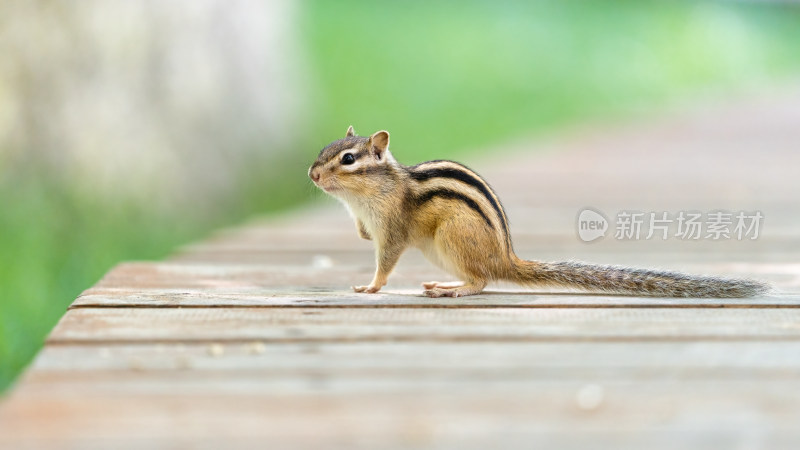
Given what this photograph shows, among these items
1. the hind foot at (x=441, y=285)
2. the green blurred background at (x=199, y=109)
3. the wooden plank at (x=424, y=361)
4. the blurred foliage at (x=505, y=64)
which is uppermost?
the blurred foliage at (x=505, y=64)

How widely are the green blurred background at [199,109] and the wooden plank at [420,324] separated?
3.21 feet

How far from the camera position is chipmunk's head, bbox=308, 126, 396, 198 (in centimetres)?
322

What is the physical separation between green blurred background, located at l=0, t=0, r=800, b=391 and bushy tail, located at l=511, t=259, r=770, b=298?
947 millimetres

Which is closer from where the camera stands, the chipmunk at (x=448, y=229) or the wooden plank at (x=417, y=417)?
the wooden plank at (x=417, y=417)

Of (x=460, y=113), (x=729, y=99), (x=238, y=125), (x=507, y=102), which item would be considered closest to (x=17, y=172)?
(x=238, y=125)

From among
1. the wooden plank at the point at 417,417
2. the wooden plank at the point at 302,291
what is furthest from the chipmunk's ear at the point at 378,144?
the wooden plank at the point at 417,417

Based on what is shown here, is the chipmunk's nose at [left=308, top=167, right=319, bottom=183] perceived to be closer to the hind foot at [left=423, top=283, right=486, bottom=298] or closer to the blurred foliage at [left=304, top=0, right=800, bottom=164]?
the hind foot at [left=423, top=283, right=486, bottom=298]

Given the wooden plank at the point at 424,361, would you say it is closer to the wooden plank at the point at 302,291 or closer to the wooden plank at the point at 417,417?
the wooden plank at the point at 417,417

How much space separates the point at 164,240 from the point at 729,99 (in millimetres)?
12766

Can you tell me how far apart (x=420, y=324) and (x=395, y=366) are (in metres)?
0.38

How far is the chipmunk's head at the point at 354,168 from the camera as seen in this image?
3219mm

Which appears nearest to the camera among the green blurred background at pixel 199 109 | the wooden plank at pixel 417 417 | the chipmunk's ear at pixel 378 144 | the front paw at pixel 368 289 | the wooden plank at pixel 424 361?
the wooden plank at pixel 417 417

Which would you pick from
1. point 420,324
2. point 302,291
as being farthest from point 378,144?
point 420,324

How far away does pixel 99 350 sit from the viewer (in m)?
2.21
